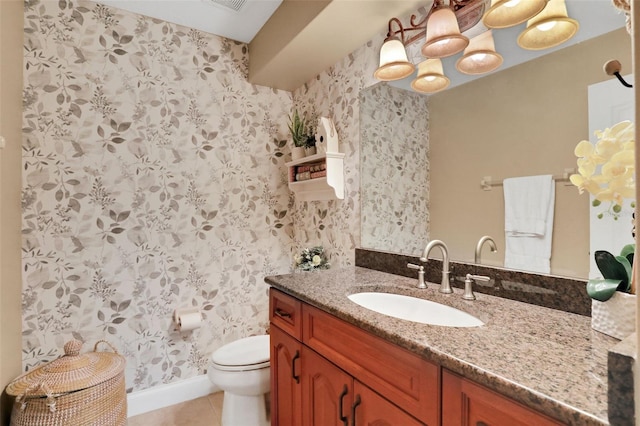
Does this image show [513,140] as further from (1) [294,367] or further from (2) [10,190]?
(2) [10,190]

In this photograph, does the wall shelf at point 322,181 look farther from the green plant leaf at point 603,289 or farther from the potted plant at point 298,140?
the green plant leaf at point 603,289


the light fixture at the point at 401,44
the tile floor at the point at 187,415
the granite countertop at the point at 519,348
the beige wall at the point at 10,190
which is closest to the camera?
A: the granite countertop at the point at 519,348

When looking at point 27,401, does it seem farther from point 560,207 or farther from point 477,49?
point 477,49

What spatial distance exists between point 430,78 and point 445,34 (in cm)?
31

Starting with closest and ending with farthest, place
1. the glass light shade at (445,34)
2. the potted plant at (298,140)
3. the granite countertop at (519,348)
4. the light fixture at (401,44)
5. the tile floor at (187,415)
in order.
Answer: the granite countertop at (519,348)
the glass light shade at (445,34)
the light fixture at (401,44)
the tile floor at (187,415)
the potted plant at (298,140)

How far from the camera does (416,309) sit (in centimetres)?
126

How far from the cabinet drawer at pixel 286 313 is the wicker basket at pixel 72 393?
35.1 inches

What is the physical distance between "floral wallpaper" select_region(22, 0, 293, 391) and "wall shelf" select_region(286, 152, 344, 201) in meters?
0.25

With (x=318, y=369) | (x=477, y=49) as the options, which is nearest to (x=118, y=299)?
(x=318, y=369)

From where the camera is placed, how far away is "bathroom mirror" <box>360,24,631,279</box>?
3.53 feet

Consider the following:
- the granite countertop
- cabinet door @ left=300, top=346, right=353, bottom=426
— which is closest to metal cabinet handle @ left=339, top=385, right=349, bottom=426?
cabinet door @ left=300, top=346, right=353, bottom=426

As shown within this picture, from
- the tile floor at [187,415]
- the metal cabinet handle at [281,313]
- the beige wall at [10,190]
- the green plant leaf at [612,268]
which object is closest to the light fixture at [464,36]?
the green plant leaf at [612,268]

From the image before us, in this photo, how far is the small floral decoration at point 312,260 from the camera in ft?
7.06

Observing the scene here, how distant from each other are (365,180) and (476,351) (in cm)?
131
